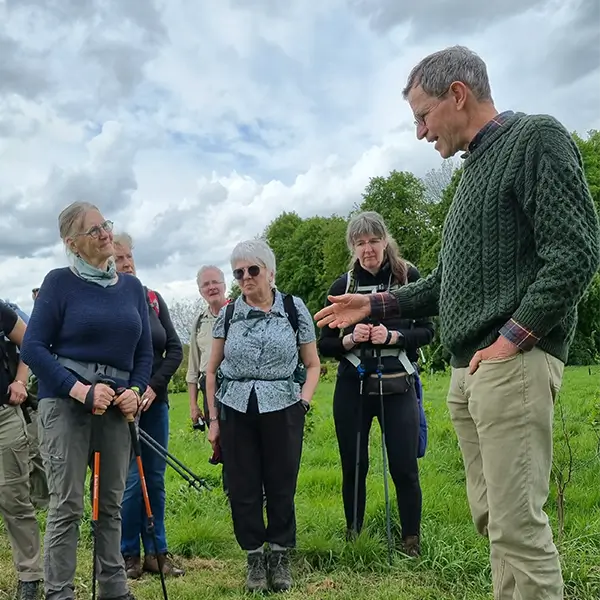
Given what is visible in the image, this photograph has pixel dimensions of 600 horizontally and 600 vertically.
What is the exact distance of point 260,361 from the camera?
4504 mm

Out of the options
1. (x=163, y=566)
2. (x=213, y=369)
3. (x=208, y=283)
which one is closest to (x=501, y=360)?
(x=213, y=369)

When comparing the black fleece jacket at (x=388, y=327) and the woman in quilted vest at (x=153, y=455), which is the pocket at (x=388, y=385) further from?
the woman in quilted vest at (x=153, y=455)

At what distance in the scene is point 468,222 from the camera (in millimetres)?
2732

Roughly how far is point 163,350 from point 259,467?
115 centimetres

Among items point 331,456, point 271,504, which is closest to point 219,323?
point 271,504

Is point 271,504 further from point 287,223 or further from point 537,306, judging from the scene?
point 287,223

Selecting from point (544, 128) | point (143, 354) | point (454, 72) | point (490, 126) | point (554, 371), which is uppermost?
point (454, 72)

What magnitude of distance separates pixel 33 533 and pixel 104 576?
677mm

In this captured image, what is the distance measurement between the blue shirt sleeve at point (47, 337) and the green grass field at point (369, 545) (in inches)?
60.0

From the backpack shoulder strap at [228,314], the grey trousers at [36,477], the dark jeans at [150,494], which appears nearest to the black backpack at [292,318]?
the backpack shoulder strap at [228,314]

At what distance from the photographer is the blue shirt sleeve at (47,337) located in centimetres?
381

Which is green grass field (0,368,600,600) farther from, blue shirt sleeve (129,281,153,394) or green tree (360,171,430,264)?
green tree (360,171,430,264)

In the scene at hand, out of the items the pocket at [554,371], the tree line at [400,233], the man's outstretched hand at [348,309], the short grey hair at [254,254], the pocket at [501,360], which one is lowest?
the pocket at [554,371]

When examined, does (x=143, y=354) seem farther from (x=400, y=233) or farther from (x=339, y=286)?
(x=400, y=233)
